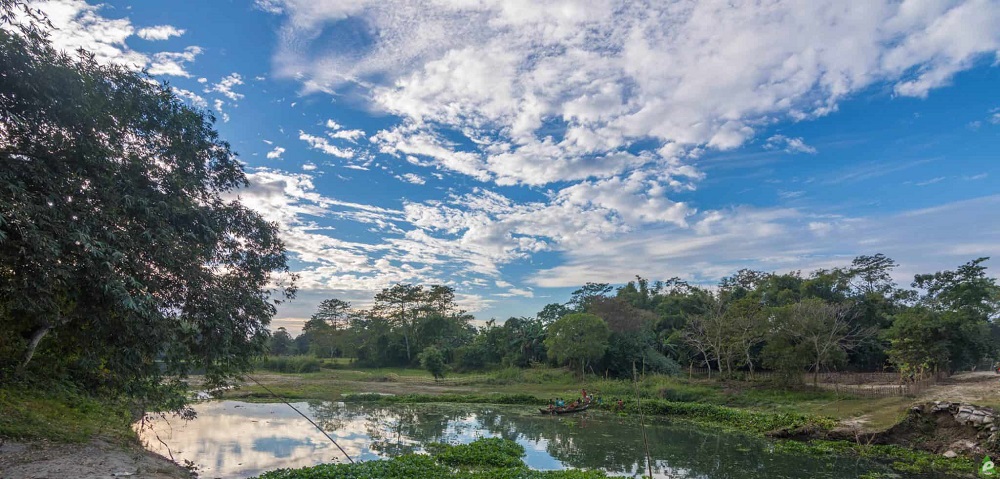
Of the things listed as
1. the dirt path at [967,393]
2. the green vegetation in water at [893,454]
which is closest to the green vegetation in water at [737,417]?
the green vegetation in water at [893,454]

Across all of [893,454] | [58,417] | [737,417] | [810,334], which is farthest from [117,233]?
[810,334]

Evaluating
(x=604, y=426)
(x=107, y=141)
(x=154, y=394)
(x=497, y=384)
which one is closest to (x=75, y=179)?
(x=107, y=141)

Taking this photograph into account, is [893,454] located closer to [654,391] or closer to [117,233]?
[654,391]

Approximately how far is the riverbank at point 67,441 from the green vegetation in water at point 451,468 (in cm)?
303

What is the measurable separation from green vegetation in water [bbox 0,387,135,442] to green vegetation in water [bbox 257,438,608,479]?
5.16 metres

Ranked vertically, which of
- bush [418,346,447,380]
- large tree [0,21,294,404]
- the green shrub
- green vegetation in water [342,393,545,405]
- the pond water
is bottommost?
green vegetation in water [342,393,545,405]

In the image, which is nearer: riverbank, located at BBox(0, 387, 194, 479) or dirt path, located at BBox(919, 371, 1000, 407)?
riverbank, located at BBox(0, 387, 194, 479)

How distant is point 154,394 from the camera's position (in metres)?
12.0

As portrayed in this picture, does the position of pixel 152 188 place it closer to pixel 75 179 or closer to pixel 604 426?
pixel 75 179

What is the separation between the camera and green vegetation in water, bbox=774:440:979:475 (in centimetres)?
1447

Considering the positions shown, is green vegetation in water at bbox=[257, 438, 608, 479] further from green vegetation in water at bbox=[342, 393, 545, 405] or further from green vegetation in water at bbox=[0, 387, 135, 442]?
green vegetation in water at bbox=[342, 393, 545, 405]

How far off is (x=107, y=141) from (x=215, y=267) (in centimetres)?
363

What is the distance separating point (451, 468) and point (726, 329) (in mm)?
28662

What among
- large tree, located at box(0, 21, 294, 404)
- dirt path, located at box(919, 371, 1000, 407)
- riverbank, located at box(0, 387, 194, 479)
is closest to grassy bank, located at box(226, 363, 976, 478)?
dirt path, located at box(919, 371, 1000, 407)
